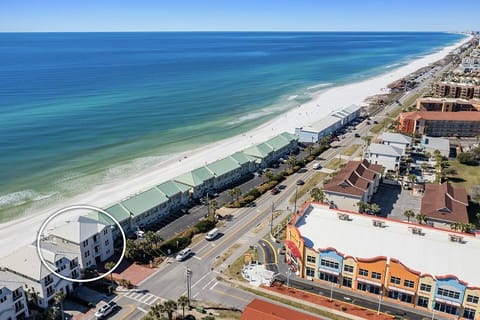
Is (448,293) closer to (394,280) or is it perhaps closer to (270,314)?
(394,280)

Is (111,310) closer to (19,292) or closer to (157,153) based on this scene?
(19,292)

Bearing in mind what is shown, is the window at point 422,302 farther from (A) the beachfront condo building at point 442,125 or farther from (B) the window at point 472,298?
(A) the beachfront condo building at point 442,125

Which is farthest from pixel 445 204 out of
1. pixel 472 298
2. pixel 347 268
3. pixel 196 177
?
pixel 196 177

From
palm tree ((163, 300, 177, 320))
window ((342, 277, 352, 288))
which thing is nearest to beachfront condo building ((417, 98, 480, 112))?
window ((342, 277, 352, 288))

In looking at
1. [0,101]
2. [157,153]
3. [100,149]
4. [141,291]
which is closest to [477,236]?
[141,291]

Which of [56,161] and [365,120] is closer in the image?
[56,161]

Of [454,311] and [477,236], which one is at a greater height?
[477,236]
